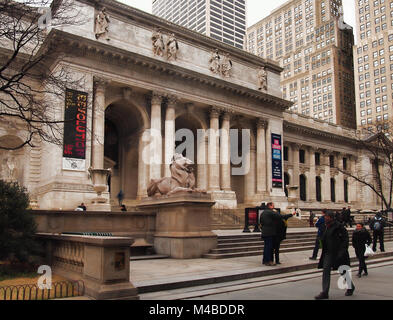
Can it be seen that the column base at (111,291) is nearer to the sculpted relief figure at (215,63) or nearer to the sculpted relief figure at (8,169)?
the sculpted relief figure at (8,169)

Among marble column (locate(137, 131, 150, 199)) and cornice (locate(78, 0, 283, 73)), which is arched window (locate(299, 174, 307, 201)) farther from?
marble column (locate(137, 131, 150, 199))

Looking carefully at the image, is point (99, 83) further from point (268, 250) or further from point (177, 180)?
point (268, 250)

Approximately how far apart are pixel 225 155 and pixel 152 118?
26.9 ft

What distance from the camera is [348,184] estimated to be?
61562 mm

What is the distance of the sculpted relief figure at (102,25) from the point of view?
3052cm

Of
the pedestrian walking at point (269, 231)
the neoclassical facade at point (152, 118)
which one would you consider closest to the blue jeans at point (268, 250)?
the pedestrian walking at point (269, 231)

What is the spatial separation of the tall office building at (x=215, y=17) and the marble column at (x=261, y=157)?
13118 cm

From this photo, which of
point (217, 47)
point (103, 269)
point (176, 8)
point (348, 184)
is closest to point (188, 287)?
point (103, 269)

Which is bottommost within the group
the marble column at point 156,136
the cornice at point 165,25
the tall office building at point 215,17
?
the marble column at point 156,136

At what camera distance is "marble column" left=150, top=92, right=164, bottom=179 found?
33.1m

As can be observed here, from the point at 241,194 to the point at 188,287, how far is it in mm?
34027

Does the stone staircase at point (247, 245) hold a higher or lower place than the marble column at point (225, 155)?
lower

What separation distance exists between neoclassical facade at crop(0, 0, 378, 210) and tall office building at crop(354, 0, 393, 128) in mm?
55989

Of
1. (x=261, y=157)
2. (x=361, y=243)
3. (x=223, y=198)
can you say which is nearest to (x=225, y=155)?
(x=223, y=198)
